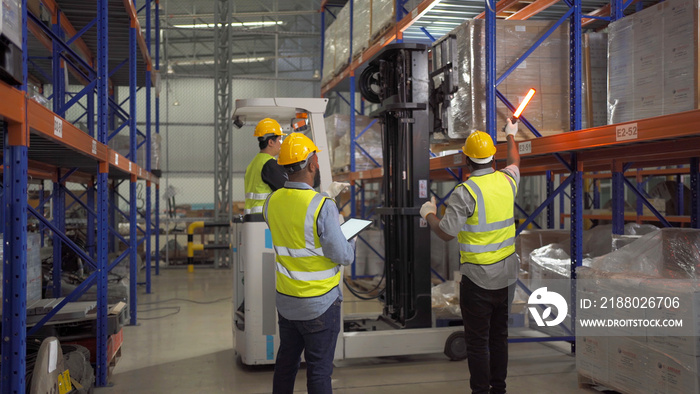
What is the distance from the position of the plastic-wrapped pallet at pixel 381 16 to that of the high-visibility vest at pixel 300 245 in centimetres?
507

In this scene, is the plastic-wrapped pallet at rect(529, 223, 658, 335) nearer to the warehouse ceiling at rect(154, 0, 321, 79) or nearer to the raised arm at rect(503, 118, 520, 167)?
the raised arm at rect(503, 118, 520, 167)

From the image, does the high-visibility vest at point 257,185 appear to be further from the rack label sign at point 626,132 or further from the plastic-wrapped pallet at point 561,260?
the plastic-wrapped pallet at point 561,260

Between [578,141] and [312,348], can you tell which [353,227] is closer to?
[312,348]

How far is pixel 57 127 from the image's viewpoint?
3576mm

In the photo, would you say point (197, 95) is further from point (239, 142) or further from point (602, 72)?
point (602, 72)

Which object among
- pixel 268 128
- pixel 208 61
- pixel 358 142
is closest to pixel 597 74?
pixel 268 128

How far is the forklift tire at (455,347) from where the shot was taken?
5.89 meters

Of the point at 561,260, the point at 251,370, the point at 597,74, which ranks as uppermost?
the point at 597,74

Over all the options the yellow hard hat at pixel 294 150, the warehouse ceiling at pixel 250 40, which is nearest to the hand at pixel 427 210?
the yellow hard hat at pixel 294 150

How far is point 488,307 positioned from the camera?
4305 mm

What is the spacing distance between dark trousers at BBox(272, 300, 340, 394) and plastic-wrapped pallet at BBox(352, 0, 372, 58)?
6246 mm

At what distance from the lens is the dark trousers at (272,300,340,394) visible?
356 centimetres

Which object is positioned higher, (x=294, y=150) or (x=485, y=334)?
(x=294, y=150)

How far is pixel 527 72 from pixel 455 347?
2863mm
